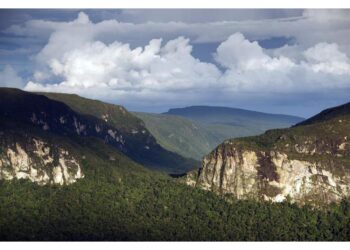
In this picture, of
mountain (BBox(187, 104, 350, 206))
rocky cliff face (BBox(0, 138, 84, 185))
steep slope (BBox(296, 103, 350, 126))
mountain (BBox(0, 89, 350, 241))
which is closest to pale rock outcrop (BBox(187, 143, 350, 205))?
mountain (BBox(187, 104, 350, 206))

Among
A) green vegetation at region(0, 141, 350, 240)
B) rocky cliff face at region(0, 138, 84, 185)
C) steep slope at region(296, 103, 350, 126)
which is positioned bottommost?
green vegetation at region(0, 141, 350, 240)

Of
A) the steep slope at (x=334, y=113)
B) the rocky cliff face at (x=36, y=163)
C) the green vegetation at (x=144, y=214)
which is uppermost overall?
the steep slope at (x=334, y=113)

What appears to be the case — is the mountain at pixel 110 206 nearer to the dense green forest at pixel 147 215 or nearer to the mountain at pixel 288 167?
the dense green forest at pixel 147 215

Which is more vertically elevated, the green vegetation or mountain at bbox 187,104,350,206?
mountain at bbox 187,104,350,206

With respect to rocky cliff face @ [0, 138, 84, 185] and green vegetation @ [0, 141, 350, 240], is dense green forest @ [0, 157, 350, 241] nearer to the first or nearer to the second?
green vegetation @ [0, 141, 350, 240]

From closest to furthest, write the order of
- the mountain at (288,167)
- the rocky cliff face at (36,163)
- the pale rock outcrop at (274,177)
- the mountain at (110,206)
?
1. the mountain at (110,206)
2. the pale rock outcrop at (274,177)
3. the mountain at (288,167)
4. the rocky cliff face at (36,163)

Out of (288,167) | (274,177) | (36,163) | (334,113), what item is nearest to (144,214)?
(274,177)

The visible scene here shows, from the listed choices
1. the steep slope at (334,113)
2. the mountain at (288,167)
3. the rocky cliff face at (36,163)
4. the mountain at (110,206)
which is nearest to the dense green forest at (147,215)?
the mountain at (110,206)
